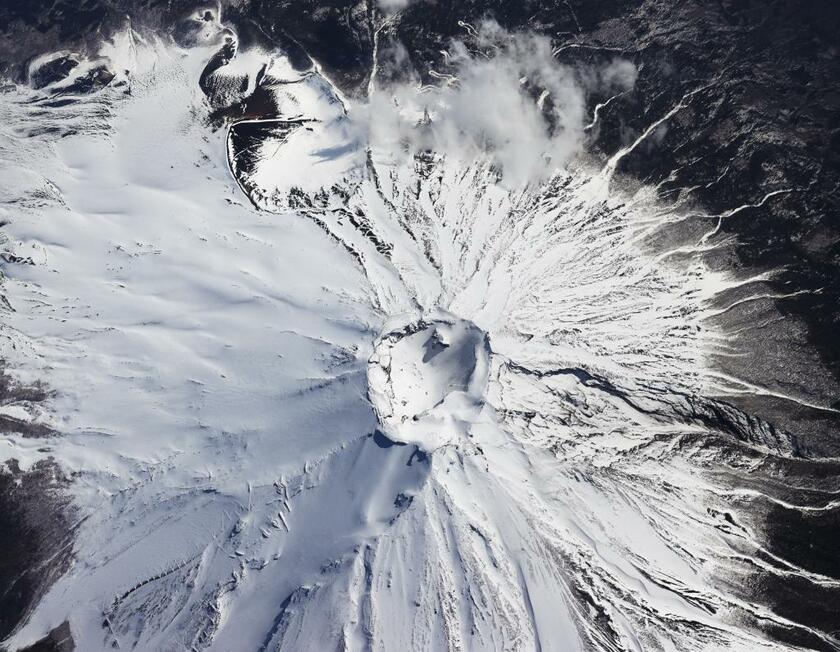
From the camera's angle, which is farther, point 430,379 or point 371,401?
point 430,379

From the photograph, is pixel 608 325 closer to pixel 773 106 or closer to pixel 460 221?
pixel 460 221

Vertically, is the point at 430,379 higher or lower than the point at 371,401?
higher

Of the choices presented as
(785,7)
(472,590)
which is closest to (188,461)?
(472,590)

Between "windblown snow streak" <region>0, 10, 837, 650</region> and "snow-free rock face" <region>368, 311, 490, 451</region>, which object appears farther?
"snow-free rock face" <region>368, 311, 490, 451</region>

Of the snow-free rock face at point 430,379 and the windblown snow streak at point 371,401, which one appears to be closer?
the windblown snow streak at point 371,401
